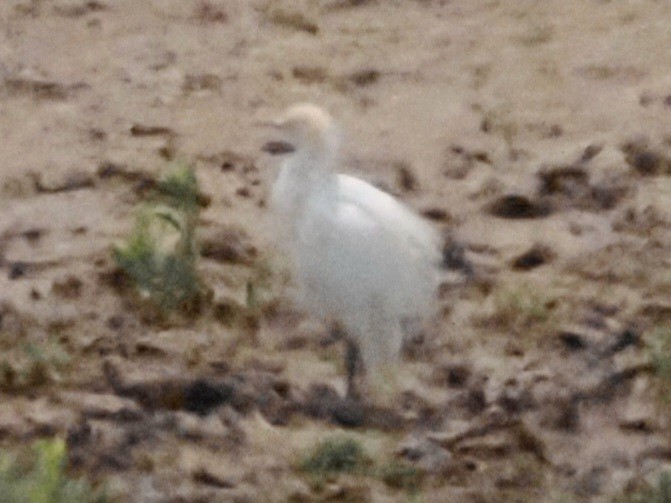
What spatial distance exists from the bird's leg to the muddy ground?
0.05m

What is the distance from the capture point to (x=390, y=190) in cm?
612

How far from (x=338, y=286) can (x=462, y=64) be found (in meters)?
2.27

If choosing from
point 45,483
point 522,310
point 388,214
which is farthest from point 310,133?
point 45,483

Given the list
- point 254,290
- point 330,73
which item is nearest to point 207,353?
point 254,290

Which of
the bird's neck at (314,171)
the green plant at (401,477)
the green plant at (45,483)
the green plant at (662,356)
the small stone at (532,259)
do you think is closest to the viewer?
the green plant at (45,483)

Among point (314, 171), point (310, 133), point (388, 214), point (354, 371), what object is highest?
point (310, 133)

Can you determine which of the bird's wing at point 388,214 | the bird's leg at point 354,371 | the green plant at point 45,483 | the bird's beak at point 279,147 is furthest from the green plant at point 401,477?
the bird's beak at point 279,147

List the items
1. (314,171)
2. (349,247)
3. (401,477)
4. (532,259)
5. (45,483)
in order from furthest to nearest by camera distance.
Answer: (532,259), (314,171), (349,247), (401,477), (45,483)

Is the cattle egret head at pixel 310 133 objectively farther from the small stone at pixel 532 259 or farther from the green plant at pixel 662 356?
the green plant at pixel 662 356

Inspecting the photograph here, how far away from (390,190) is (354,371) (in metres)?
1.16

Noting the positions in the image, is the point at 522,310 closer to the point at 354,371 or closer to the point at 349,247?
the point at 354,371

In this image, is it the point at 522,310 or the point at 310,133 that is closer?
the point at 310,133

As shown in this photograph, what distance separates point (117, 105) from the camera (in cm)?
668

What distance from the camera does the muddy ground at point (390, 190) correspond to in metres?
4.86
